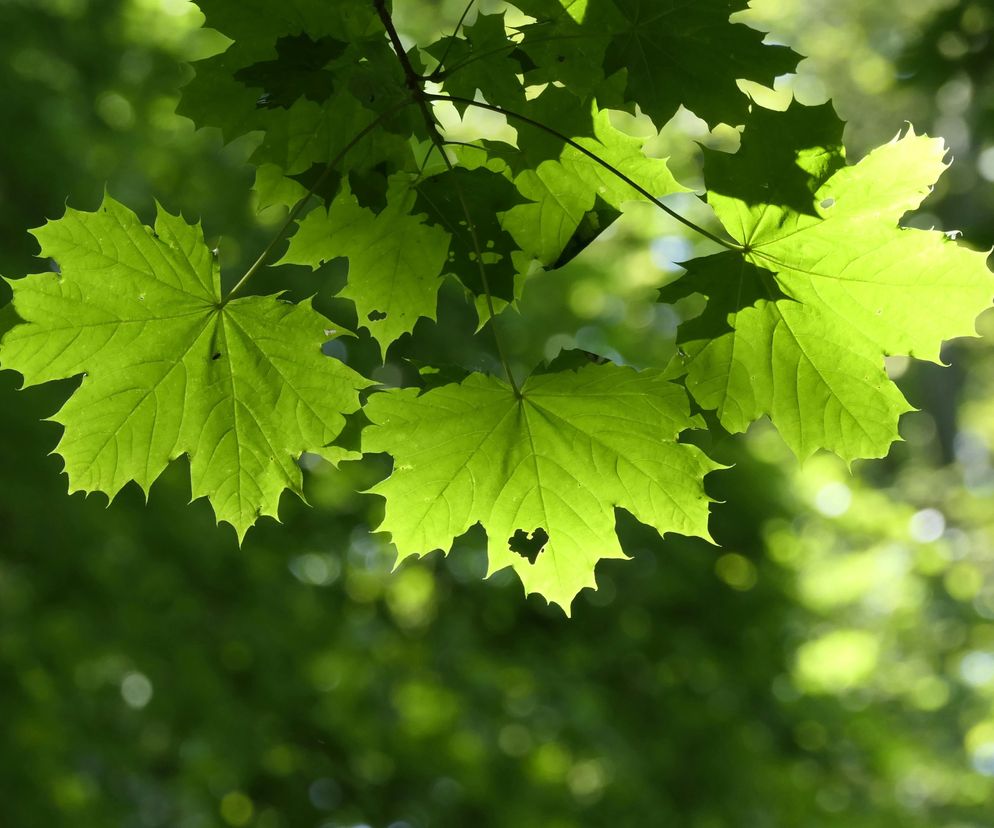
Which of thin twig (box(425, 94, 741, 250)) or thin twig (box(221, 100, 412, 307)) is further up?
thin twig (box(425, 94, 741, 250))

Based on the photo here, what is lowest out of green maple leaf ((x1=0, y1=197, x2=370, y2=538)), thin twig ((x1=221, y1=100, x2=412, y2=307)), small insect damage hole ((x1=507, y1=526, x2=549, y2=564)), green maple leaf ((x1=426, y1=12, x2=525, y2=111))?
green maple leaf ((x1=0, y1=197, x2=370, y2=538))

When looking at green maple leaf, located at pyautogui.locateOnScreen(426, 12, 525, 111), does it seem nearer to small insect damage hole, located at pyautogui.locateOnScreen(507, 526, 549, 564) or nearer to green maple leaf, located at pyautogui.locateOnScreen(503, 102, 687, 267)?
green maple leaf, located at pyautogui.locateOnScreen(503, 102, 687, 267)

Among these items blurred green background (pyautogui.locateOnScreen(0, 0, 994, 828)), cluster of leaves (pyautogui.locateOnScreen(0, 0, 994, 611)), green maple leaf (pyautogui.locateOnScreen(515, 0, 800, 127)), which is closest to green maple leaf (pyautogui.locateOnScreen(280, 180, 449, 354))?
cluster of leaves (pyautogui.locateOnScreen(0, 0, 994, 611))

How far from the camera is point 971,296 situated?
151 cm

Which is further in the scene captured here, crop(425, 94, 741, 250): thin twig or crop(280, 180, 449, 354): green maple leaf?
crop(280, 180, 449, 354): green maple leaf

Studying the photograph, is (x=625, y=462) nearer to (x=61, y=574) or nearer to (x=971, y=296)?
(x=971, y=296)

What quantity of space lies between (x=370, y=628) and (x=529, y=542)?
5.25m

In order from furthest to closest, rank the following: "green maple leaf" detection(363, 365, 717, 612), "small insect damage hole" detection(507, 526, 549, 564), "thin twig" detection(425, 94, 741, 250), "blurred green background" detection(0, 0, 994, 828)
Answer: "blurred green background" detection(0, 0, 994, 828) → "small insect damage hole" detection(507, 526, 549, 564) → "green maple leaf" detection(363, 365, 717, 612) → "thin twig" detection(425, 94, 741, 250)

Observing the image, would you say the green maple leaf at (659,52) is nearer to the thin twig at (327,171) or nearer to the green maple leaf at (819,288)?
the green maple leaf at (819,288)

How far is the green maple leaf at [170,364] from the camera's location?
4.98 ft

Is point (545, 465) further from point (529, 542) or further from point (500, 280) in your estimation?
point (500, 280)

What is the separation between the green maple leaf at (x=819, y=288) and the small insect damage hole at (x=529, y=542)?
362 mm

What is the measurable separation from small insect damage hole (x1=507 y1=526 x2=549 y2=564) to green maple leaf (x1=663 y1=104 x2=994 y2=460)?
0.36m

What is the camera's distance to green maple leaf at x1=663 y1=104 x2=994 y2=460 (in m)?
1.45
